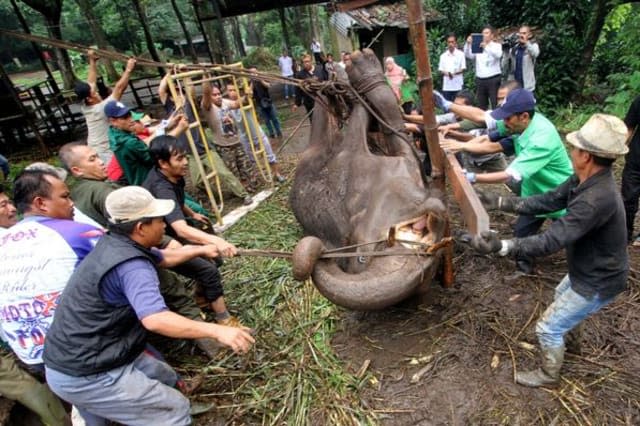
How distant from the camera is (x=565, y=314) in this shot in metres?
2.56

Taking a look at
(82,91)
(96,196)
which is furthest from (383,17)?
(96,196)

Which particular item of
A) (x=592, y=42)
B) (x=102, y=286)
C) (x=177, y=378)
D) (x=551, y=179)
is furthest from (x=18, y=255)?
(x=592, y=42)

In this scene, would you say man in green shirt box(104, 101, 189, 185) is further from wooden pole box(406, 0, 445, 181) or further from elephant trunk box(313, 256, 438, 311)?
wooden pole box(406, 0, 445, 181)

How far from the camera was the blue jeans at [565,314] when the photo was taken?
8.27 feet

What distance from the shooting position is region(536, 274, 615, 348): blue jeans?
252 cm

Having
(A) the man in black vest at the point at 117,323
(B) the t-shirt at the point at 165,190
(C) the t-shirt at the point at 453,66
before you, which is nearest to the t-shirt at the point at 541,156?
(A) the man in black vest at the point at 117,323

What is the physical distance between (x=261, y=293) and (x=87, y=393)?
206cm

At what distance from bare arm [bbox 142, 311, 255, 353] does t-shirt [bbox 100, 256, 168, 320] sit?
0.05 meters

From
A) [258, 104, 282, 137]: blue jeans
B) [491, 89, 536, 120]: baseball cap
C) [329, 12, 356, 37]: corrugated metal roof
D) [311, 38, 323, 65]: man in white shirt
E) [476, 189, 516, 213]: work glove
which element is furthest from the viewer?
[329, 12, 356, 37]: corrugated metal roof

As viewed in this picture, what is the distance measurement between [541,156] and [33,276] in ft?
13.4

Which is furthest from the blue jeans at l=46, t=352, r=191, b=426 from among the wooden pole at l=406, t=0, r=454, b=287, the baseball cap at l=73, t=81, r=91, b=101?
the baseball cap at l=73, t=81, r=91, b=101

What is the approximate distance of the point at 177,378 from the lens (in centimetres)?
311

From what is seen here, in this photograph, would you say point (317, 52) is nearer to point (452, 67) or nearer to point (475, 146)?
point (452, 67)

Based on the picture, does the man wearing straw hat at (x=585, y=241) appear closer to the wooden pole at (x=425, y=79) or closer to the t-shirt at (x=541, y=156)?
the t-shirt at (x=541, y=156)
